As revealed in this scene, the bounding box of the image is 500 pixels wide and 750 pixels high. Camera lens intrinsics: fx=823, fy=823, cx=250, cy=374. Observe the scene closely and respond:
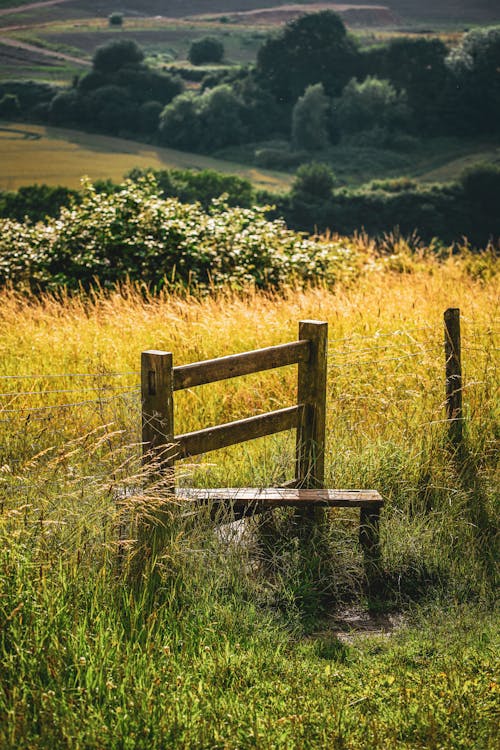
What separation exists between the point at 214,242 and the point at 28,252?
3.22 metres

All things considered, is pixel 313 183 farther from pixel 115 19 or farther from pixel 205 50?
pixel 205 50

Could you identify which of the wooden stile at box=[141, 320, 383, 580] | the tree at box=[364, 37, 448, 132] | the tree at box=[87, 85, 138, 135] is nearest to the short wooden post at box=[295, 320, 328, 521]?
the wooden stile at box=[141, 320, 383, 580]

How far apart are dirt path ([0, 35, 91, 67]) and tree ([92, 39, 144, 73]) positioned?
1.49 metres

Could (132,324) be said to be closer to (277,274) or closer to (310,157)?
(277,274)

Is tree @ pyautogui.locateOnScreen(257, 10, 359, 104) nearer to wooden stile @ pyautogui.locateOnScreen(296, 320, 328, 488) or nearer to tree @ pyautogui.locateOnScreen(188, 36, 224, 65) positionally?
tree @ pyautogui.locateOnScreen(188, 36, 224, 65)

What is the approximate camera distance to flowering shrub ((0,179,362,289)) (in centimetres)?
1307

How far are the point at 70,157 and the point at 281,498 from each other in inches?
Result: 1527

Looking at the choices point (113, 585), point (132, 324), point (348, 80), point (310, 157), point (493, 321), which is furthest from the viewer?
point (348, 80)

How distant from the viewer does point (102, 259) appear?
13289mm

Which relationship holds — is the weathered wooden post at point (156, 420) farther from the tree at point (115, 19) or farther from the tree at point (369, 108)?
the tree at point (369, 108)

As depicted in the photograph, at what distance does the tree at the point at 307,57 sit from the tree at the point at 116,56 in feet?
37.5

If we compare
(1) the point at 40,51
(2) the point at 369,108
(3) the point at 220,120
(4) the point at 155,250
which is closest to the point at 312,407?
(4) the point at 155,250

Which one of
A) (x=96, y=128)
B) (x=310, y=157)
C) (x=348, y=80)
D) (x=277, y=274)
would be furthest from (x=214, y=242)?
(x=348, y=80)

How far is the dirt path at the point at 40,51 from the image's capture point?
44066mm
